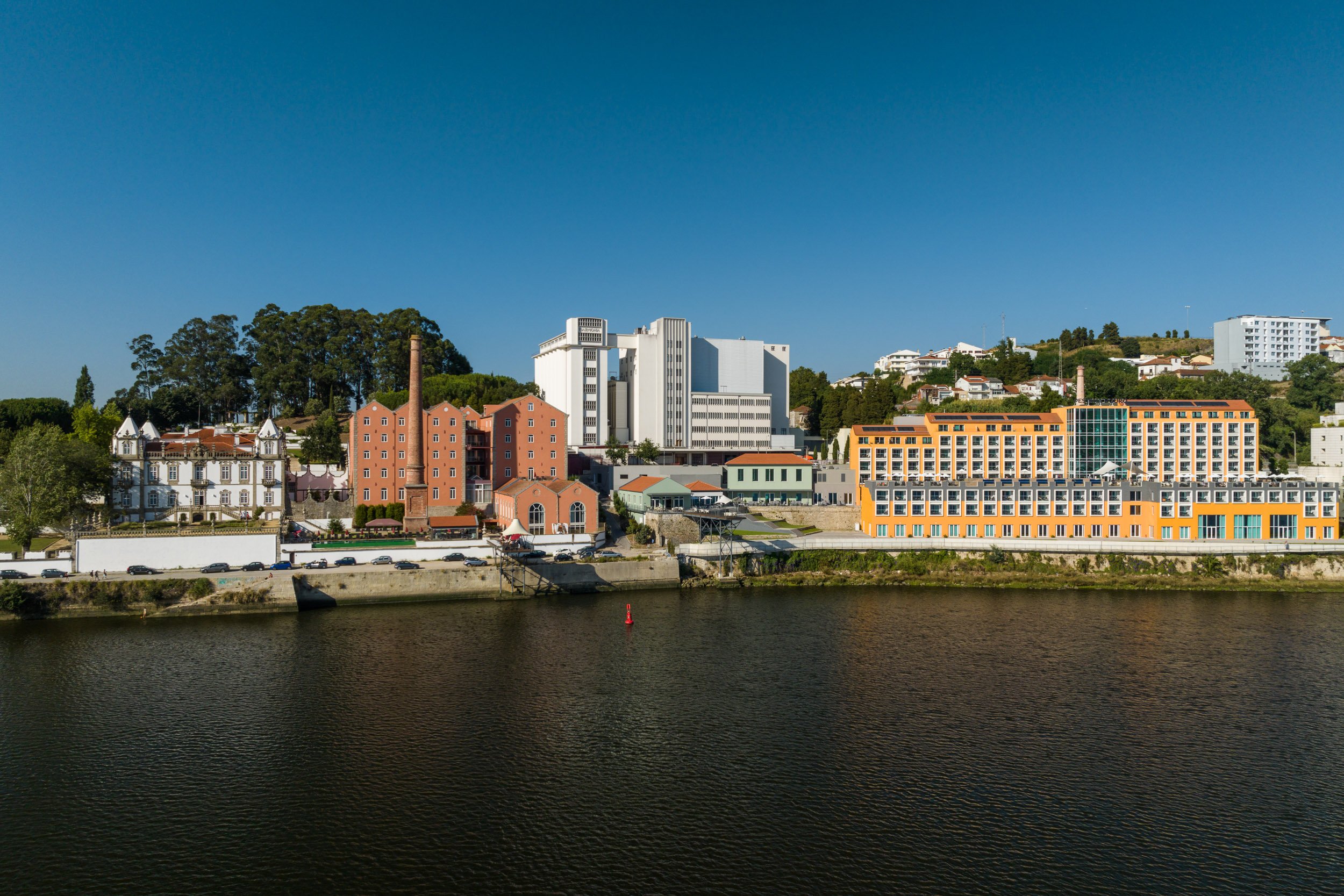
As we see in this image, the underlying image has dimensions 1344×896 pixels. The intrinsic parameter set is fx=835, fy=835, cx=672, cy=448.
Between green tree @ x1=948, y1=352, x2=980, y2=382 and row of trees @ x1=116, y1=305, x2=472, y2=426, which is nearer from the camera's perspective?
row of trees @ x1=116, y1=305, x2=472, y2=426

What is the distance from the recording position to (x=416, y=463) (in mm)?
49156

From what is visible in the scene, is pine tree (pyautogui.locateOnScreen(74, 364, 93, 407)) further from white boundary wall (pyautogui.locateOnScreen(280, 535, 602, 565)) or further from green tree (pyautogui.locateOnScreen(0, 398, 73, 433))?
white boundary wall (pyautogui.locateOnScreen(280, 535, 602, 565))

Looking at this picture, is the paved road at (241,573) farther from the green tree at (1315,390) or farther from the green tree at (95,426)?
the green tree at (1315,390)

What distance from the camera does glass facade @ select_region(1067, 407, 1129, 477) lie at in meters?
55.0

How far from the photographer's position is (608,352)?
275ft

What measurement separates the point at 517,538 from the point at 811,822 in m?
28.4

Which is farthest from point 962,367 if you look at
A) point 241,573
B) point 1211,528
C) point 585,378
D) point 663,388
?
point 241,573

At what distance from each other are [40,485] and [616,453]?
42137 millimetres

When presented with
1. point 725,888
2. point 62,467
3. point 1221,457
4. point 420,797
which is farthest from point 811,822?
point 1221,457

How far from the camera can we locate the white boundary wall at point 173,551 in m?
36.4

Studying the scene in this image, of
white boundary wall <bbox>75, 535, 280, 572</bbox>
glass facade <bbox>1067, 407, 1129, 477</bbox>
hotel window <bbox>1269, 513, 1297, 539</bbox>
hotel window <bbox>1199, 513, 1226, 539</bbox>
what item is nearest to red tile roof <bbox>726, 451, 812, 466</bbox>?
glass facade <bbox>1067, 407, 1129, 477</bbox>

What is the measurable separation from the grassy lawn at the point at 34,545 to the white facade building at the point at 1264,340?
137 metres

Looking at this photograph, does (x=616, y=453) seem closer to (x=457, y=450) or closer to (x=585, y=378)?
(x=585, y=378)

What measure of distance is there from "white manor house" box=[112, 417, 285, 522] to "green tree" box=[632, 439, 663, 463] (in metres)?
29.8
